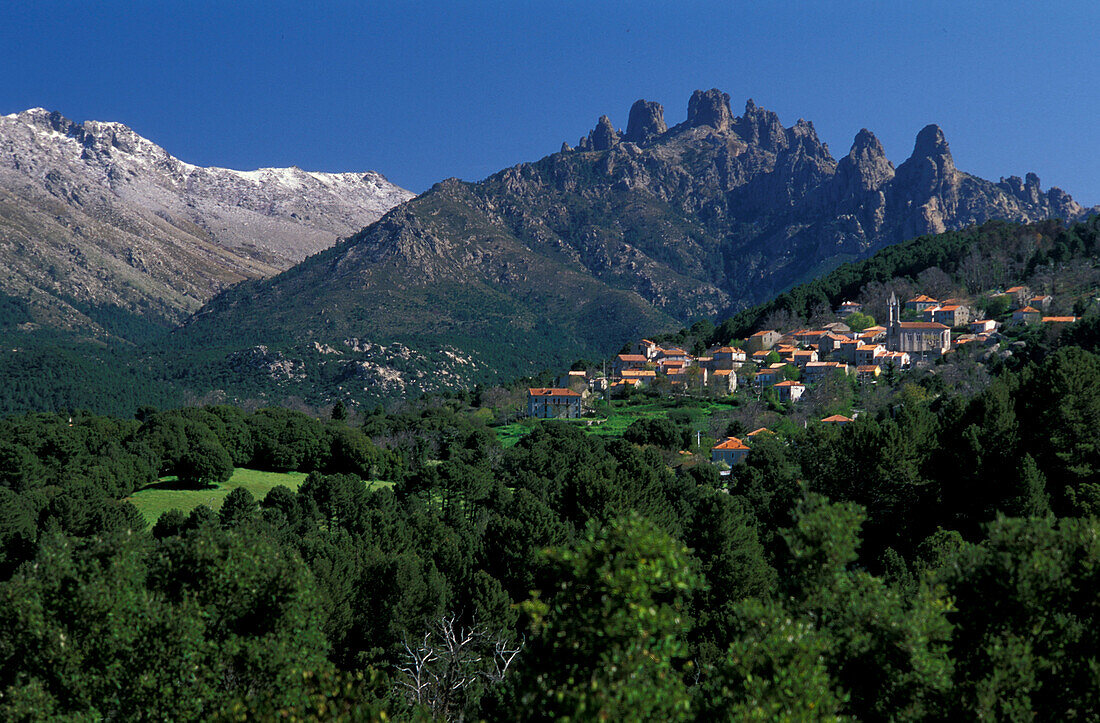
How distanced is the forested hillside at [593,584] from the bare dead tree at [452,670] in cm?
24

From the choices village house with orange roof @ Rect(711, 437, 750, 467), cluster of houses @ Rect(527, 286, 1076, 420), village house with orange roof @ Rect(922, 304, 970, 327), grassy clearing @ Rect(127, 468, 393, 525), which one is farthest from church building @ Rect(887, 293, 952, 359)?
grassy clearing @ Rect(127, 468, 393, 525)

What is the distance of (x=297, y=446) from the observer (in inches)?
3219

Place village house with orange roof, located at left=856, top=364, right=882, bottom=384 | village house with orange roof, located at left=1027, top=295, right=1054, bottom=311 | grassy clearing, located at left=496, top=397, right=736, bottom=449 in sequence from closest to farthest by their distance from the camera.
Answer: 1. grassy clearing, located at left=496, top=397, right=736, bottom=449
2. village house with orange roof, located at left=856, top=364, right=882, bottom=384
3. village house with orange roof, located at left=1027, top=295, right=1054, bottom=311

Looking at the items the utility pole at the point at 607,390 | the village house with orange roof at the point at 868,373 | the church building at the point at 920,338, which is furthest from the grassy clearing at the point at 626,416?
the church building at the point at 920,338

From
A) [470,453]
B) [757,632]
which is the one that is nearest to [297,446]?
[470,453]

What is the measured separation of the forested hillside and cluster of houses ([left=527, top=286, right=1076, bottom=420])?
40597mm

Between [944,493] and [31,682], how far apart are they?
39.3m

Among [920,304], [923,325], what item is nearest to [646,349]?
[920,304]

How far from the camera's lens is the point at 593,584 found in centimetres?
1359

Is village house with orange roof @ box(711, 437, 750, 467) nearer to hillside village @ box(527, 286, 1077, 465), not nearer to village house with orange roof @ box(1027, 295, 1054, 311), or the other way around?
hillside village @ box(527, 286, 1077, 465)

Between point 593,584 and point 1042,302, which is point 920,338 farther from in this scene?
point 593,584

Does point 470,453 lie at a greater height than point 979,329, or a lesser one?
lesser

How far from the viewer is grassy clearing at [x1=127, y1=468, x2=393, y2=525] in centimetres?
6118

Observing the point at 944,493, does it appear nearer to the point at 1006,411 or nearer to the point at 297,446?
the point at 1006,411
